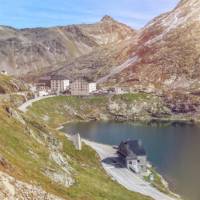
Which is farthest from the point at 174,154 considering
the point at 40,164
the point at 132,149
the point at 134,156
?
the point at 40,164

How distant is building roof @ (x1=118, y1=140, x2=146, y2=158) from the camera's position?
115 m

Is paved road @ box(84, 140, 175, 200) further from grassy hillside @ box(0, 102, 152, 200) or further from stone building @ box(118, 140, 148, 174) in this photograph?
grassy hillside @ box(0, 102, 152, 200)

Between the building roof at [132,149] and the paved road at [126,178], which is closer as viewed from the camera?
the paved road at [126,178]

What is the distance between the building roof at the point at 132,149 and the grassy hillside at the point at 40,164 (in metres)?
18.2

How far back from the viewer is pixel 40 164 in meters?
65.7

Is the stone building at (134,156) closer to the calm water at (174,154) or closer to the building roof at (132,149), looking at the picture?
the building roof at (132,149)

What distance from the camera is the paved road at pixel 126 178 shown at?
9200 centimetres

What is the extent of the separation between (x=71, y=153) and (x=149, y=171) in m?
20.5

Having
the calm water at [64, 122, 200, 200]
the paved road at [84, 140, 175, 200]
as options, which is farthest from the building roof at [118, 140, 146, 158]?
the calm water at [64, 122, 200, 200]

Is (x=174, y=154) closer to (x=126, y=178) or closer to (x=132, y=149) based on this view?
(x=132, y=149)

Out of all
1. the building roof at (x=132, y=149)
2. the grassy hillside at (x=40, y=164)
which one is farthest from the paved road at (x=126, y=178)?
the grassy hillside at (x=40, y=164)

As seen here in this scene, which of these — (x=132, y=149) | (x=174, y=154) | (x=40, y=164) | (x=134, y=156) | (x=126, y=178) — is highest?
(x=40, y=164)

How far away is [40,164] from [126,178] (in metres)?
40.2

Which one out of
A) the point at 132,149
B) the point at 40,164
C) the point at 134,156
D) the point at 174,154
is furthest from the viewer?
the point at 174,154
